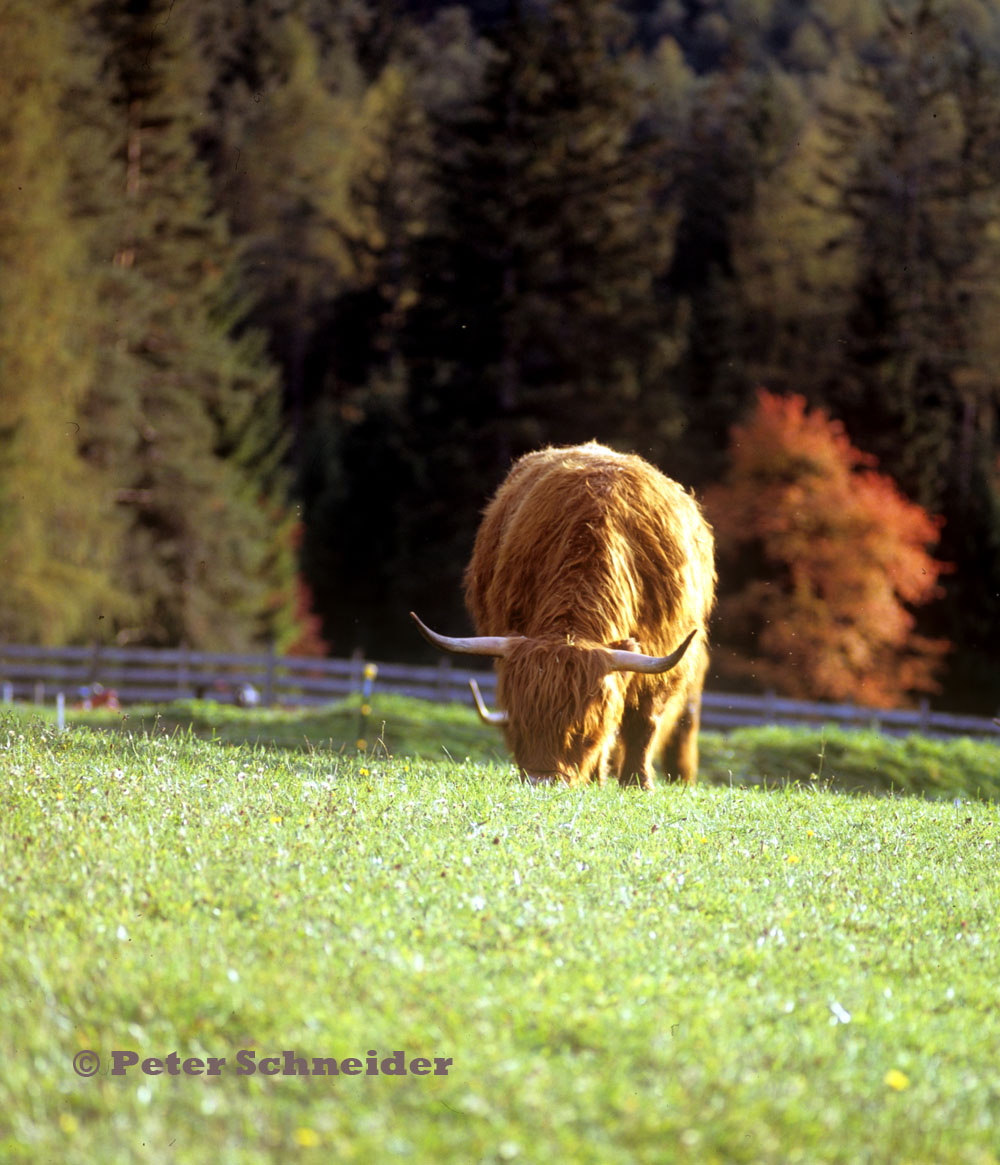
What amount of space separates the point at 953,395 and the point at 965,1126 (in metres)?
38.4

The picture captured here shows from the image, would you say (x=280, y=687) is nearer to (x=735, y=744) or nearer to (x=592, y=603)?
(x=735, y=744)

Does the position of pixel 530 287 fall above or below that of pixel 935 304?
below

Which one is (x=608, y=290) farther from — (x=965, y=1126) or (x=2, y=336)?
(x=965, y=1126)

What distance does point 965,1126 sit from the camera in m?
3.89

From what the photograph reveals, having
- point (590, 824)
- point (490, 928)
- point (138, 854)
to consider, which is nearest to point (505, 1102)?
point (490, 928)

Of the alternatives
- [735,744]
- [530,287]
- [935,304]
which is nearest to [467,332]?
[530,287]

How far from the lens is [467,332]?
35250 mm

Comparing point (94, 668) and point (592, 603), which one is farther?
point (94, 668)

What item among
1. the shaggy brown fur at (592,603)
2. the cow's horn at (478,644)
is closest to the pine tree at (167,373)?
the shaggy brown fur at (592,603)

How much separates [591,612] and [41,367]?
20.5 meters

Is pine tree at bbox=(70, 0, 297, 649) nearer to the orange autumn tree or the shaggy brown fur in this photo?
the orange autumn tree

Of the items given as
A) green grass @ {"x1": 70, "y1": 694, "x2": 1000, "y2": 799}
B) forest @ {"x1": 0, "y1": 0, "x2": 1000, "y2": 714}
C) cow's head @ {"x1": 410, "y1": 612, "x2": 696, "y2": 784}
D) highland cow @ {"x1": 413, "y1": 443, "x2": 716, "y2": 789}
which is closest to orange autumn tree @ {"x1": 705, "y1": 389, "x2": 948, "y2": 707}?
forest @ {"x1": 0, "y1": 0, "x2": 1000, "y2": 714}

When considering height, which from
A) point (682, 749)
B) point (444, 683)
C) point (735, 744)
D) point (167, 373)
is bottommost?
point (444, 683)

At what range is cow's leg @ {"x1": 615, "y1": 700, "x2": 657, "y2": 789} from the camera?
976 centimetres
